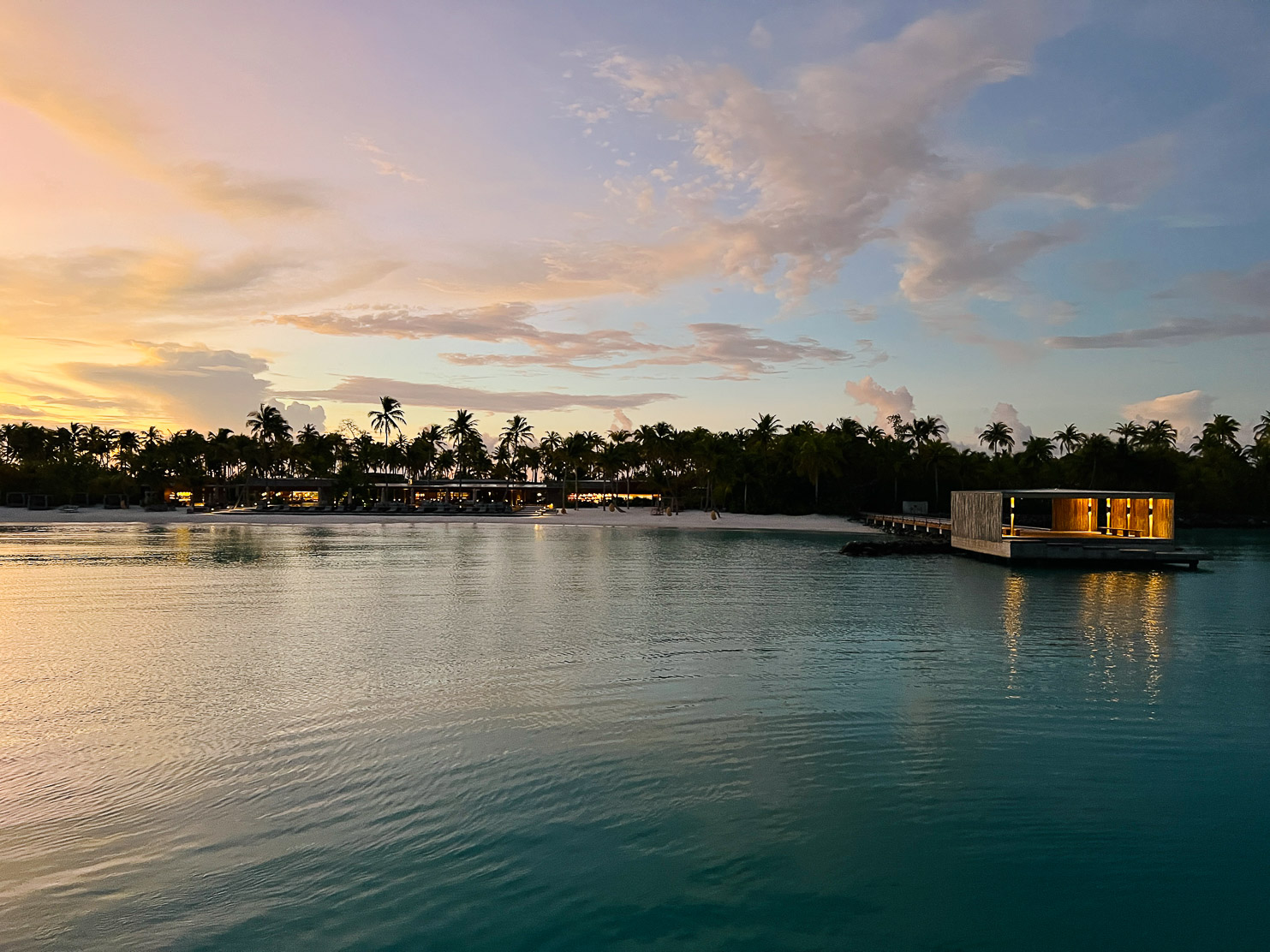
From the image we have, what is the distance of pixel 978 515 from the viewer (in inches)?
1935

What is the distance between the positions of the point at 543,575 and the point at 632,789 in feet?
89.1

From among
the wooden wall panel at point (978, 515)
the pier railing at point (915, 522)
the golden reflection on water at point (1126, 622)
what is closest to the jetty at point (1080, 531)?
the wooden wall panel at point (978, 515)

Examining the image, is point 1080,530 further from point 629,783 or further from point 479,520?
point 479,520

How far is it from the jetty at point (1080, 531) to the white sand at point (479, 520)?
90.6ft

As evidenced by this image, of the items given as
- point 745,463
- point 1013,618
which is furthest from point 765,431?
point 1013,618

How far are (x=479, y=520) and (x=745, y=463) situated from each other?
1394 inches

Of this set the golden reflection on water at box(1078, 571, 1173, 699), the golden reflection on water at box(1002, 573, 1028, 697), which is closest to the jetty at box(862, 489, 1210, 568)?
the golden reflection on water at box(1078, 571, 1173, 699)

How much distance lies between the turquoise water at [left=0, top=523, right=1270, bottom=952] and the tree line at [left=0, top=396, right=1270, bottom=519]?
83095mm

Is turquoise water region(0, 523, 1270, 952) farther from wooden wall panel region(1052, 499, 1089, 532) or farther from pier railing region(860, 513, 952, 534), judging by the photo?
pier railing region(860, 513, 952, 534)

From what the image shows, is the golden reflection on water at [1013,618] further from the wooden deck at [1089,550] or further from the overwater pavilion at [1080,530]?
the overwater pavilion at [1080,530]

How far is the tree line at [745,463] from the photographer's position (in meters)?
106

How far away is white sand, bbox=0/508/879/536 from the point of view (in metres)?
86.7

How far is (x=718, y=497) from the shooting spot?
372ft

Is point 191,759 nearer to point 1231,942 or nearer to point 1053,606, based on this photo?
point 1231,942
